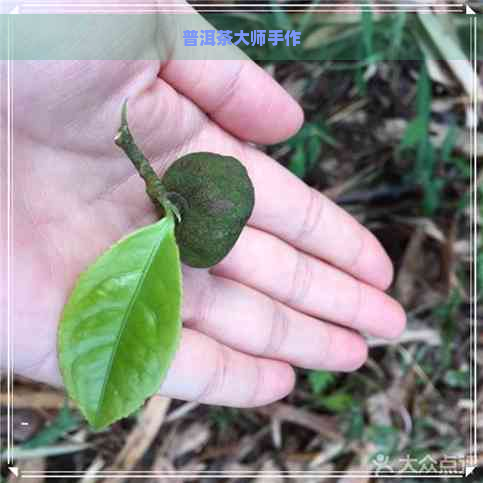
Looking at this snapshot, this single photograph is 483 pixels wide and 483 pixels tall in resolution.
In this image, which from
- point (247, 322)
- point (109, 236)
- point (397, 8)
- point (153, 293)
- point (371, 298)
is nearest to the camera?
point (153, 293)

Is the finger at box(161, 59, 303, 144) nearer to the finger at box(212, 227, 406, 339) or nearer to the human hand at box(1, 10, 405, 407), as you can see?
the human hand at box(1, 10, 405, 407)

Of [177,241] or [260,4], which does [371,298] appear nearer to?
[177,241]

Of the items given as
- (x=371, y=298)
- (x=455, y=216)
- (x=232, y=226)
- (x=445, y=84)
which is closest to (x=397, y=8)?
(x=445, y=84)

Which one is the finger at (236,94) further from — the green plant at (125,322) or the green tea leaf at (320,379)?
the green tea leaf at (320,379)

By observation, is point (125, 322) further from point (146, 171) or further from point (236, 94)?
point (236, 94)

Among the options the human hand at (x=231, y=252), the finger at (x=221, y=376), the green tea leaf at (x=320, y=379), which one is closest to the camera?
the human hand at (x=231, y=252)

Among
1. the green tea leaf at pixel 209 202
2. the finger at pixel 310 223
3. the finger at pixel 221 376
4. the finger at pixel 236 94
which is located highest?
the finger at pixel 236 94

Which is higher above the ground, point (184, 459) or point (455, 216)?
point (455, 216)

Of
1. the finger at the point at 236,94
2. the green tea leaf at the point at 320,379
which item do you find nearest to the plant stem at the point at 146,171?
the finger at the point at 236,94
